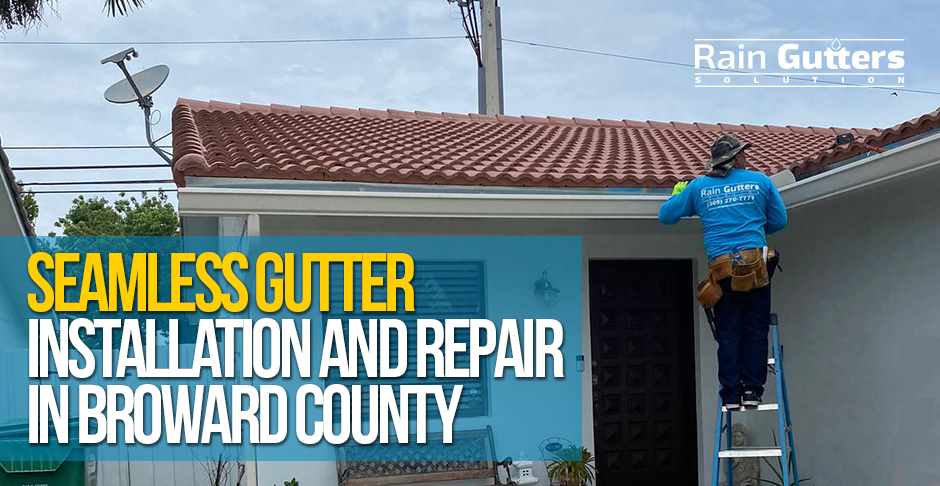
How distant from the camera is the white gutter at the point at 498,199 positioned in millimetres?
5777

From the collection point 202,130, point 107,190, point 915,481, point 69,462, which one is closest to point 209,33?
point 107,190

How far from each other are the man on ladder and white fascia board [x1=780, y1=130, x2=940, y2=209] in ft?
1.38

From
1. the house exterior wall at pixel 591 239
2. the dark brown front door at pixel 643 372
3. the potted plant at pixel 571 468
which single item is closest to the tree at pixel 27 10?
the house exterior wall at pixel 591 239

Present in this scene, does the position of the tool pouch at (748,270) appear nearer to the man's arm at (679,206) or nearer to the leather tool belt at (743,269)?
the leather tool belt at (743,269)

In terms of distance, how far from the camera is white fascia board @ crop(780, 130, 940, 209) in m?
5.50

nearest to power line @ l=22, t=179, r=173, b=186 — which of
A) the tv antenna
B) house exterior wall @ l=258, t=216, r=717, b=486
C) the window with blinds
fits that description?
the tv antenna

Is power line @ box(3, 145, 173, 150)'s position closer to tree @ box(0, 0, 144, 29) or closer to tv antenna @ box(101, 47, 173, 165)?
tv antenna @ box(101, 47, 173, 165)

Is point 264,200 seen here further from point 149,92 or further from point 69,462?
point 149,92

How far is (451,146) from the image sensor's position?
883 cm

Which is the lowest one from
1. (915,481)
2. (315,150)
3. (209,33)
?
(915,481)

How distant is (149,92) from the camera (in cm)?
1092

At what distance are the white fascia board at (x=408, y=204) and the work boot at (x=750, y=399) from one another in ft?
4.73

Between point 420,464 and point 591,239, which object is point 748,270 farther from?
point 420,464

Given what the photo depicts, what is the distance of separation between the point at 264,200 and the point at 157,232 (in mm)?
26150
